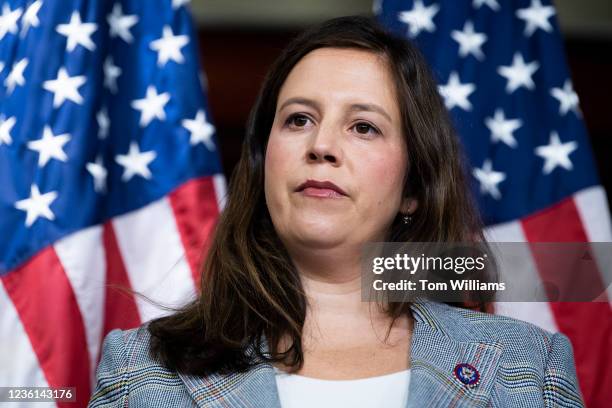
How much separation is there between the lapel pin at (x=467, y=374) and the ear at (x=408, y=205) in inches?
16.4

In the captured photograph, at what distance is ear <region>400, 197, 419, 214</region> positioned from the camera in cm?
202

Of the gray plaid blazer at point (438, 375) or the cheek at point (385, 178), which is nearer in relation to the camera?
the gray plaid blazer at point (438, 375)

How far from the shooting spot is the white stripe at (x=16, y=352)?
2.10m

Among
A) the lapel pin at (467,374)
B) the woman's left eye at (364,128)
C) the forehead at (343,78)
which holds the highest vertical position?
the forehead at (343,78)

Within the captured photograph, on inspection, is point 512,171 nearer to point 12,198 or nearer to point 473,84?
point 473,84

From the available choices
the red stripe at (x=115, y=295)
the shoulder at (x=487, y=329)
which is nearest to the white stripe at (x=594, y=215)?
the shoulder at (x=487, y=329)

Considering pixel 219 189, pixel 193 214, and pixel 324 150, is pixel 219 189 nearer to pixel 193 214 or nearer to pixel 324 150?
pixel 193 214

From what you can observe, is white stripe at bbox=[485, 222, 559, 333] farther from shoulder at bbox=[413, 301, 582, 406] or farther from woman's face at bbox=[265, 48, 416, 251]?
woman's face at bbox=[265, 48, 416, 251]

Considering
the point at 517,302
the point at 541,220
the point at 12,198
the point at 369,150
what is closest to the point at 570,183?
the point at 541,220

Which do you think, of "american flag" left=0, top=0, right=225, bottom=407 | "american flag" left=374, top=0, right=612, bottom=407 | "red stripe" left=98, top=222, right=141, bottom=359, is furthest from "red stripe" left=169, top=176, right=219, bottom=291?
"american flag" left=374, top=0, right=612, bottom=407

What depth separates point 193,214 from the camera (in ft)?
7.80

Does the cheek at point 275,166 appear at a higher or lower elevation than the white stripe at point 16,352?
higher

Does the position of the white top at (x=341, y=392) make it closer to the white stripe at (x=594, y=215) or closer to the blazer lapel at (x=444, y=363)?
the blazer lapel at (x=444, y=363)

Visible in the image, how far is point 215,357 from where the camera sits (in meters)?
1.74
